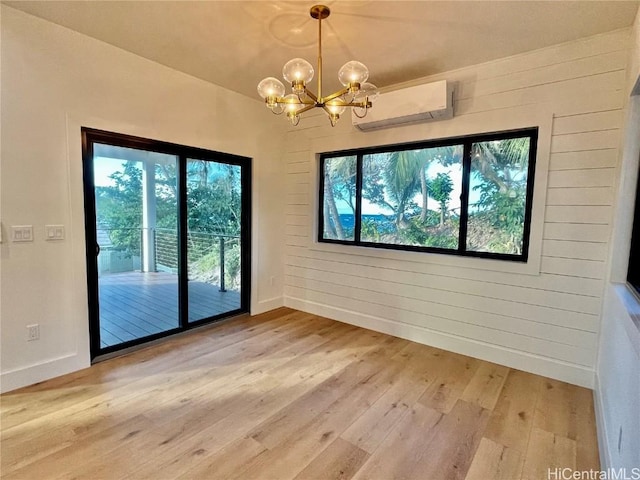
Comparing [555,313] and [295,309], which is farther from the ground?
[555,313]

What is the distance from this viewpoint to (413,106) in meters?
3.09

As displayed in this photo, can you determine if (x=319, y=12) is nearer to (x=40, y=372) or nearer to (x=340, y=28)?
(x=340, y=28)

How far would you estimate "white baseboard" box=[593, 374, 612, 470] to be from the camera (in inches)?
67.7

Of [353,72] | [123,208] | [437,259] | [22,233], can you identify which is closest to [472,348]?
[437,259]

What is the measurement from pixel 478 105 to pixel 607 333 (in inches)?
82.1

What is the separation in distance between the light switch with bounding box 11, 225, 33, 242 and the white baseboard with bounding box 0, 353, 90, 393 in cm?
98

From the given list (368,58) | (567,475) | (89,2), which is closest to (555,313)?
(567,475)

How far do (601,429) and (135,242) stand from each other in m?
3.89

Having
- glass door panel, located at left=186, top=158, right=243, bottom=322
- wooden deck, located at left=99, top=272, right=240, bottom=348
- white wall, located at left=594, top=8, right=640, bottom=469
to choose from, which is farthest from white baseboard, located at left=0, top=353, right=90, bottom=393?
white wall, located at left=594, top=8, right=640, bottom=469

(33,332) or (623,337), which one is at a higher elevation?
(623,337)

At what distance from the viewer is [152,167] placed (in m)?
3.21

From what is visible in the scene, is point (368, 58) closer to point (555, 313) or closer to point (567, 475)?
point (555, 313)

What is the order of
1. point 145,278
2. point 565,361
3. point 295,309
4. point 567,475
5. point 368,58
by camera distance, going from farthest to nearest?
1. point 295,309
2. point 145,278
3. point 368,58
4. point 565,361
5. point 567,475

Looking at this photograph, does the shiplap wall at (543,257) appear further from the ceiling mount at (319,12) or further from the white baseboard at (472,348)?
the ceiling mount at (319,12)
